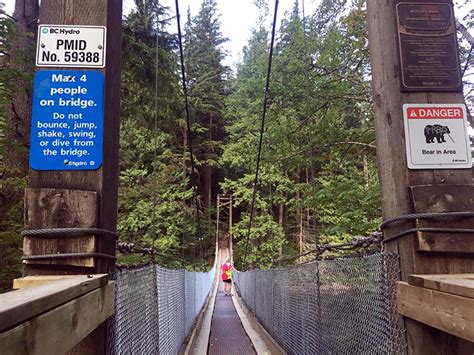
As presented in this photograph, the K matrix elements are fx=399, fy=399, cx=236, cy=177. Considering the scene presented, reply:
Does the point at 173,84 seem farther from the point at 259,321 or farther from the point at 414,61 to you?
the point at 414,61

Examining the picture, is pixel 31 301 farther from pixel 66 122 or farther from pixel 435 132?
pixel 435 132

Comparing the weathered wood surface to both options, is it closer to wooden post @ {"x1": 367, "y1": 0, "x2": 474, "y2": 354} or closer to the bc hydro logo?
wooden post @ {"x1": 367, "y1": 0, "x2": 474, "y2": 354}

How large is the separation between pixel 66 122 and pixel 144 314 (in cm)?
104

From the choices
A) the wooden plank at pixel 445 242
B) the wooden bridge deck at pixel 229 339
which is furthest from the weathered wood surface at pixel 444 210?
the wooden bridge deck at pixel 229 339

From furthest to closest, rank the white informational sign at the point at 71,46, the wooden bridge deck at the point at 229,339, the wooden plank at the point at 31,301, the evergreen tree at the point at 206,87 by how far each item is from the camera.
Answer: the evergreen tree at the point at 206,87 → the wooden bridge deck at the point at 229,339 → the white informational sign at the point at 71,46 → the wooden plank at the point at 31,301

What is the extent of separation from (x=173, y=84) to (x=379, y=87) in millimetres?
4279

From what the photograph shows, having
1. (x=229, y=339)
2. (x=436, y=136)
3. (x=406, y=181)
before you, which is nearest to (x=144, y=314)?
(x=406, y=181)

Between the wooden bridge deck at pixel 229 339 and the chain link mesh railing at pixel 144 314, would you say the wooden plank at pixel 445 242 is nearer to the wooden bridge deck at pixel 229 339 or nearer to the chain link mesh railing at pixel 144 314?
the chain link mesh railing at pixel 144 314

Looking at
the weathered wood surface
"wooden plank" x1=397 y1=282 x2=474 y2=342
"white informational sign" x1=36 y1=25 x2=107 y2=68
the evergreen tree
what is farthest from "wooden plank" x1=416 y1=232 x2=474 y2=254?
the evergreen tree

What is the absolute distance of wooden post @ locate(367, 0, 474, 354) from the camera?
1.06 metres

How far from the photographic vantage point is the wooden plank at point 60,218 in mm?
1000

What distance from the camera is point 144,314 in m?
1.79

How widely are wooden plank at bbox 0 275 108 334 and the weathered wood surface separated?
86cm

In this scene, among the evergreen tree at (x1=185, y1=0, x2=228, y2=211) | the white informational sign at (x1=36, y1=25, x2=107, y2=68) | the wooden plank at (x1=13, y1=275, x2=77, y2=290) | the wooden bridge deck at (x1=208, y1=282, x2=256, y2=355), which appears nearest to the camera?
the wooden plank at (x1=13, y1=275, x2=77, y2=290)
